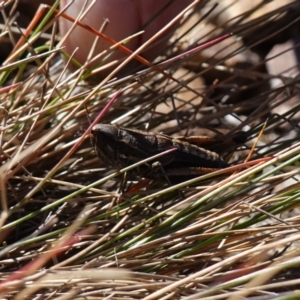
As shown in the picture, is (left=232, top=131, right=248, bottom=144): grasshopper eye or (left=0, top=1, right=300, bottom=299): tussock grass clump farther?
(left=232, top=131, right=248, bottom=144): grasshopper eye

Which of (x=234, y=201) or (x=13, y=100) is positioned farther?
(x=13, y=100)

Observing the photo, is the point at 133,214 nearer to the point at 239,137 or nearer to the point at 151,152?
the point at 151,152

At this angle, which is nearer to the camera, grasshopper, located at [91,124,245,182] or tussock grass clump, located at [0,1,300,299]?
tussock grass clump, located at [0,1,300,299]

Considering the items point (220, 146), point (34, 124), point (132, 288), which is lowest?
point (132, 288)

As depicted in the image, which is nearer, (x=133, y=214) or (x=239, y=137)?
(x=133, y=214)

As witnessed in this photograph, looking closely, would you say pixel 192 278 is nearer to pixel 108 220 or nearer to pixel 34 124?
pixel 108 220

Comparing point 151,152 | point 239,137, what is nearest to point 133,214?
point 151,152

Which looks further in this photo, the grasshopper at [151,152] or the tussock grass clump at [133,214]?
the grasshopper at [151,152]

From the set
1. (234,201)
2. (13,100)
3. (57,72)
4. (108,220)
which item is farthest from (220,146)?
(57,72)
